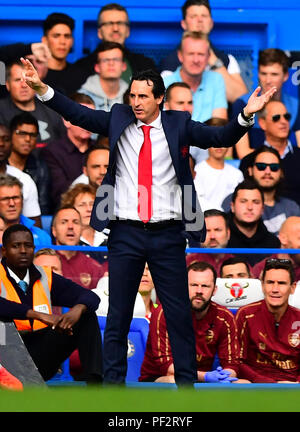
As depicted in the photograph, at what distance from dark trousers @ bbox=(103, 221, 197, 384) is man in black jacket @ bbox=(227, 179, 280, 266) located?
2.92 m

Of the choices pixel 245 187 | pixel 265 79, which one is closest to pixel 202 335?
pixel 245 187

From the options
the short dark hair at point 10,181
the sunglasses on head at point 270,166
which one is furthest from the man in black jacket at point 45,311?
the sunglasses on head at point 270,166

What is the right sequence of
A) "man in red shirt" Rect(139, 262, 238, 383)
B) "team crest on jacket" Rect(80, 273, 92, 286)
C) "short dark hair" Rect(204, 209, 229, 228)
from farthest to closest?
"short dark hair" Rect(204, 209, 229, 228)
"team crest on jacket" Rect(80, 273, 92, 286)
"man in red shirt" Rect(139, 262, 238, 383)

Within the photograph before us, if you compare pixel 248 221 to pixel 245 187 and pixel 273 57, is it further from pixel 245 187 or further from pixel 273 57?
pixel 273 57

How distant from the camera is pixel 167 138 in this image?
612cm

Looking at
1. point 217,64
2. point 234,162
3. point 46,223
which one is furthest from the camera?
point 217,64

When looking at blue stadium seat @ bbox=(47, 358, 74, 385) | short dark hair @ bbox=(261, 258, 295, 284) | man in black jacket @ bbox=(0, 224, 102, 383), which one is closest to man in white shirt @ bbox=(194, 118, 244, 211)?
short dark hair @ bbox=(261, 258, 295, 284)

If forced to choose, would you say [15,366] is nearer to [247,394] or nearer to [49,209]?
[247,394]

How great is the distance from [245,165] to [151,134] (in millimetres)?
4128

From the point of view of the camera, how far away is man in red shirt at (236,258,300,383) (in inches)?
299

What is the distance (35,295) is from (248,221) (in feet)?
8.88

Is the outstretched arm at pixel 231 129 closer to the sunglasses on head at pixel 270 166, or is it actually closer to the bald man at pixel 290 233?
the bald man at pixel 290 233

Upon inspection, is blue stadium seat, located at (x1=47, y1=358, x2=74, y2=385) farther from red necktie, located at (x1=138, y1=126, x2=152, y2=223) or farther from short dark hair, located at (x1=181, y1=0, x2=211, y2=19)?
short dark hair, located at (x1=181, y1=0, x2=211, y2=19)

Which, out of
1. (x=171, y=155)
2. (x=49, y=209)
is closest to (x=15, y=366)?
(x=171, y=155)
